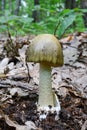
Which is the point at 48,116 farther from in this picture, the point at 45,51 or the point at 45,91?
the point at 45,51

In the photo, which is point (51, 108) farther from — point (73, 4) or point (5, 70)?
point (73, 4)

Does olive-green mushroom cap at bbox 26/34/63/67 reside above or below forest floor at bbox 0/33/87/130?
above

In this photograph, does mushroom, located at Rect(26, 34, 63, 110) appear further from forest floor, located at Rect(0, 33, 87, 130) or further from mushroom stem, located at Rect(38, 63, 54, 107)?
forest floor, located at Rect(0, 33, 87, 130)

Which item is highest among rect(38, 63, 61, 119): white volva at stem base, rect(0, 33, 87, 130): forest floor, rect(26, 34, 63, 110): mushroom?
rect(26, 34, 63, 110): mushroom

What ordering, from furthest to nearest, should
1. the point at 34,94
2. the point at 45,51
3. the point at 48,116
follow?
the point at 34,94 < the point at 48,116 < the point at 45,51

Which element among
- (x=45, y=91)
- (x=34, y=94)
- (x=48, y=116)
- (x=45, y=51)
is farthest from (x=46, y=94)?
(x=45, y=51)

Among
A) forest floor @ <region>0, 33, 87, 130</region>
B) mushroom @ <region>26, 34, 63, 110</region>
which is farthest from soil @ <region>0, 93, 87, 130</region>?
mushroom @ <region>26, 34, 63, 110</region>
